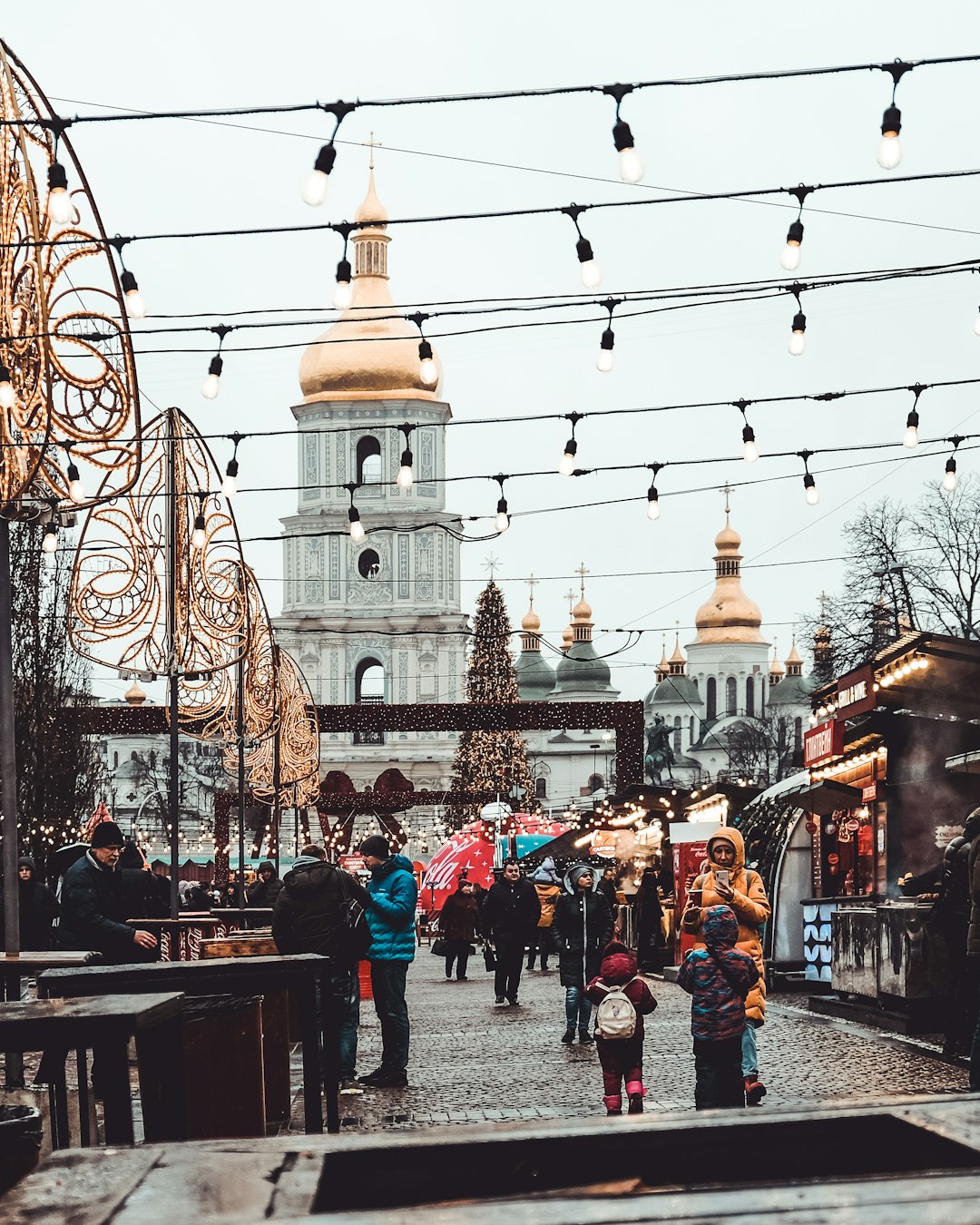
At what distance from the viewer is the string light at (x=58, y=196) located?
8719mm

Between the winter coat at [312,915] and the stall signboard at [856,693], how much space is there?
10211mm

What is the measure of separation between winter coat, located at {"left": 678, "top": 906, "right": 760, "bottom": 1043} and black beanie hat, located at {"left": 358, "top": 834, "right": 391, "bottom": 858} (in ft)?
12.3

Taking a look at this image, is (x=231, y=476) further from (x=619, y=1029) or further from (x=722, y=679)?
(x=722, y=679)

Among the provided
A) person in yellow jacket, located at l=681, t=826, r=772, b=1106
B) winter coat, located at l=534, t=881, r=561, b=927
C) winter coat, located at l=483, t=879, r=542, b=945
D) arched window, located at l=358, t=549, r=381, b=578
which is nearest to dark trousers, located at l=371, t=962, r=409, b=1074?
person in yellow jacket, located at l=681, t=826, r=772, b=1106

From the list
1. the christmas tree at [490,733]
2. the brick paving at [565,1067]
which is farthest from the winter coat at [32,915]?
the christmas tree at [490,733]

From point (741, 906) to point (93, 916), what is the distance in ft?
12.5

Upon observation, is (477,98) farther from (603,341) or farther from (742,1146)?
(742,1146)

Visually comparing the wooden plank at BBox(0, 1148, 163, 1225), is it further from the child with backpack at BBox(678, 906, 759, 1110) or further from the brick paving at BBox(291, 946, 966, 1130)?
the child with backpack at BBox(678, 906, 759, 1110)

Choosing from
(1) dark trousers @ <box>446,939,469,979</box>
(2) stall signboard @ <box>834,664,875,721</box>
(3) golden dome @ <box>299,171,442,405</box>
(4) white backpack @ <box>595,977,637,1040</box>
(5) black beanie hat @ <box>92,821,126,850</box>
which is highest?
(3) golden dome @ <box>299,171,442,405</box>

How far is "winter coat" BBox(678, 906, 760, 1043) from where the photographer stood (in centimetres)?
912

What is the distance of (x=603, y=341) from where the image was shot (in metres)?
13.4

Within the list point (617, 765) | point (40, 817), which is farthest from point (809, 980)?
point (617, 765)

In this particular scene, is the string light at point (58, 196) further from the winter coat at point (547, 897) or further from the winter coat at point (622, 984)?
the winter coat at point (547, 897)

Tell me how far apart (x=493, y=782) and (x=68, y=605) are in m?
70.7
